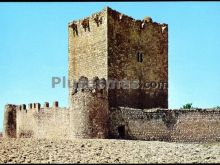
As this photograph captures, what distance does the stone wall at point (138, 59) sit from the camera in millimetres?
23016

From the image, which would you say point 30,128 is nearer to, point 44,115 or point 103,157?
point 44,115

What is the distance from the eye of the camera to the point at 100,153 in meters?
14.7

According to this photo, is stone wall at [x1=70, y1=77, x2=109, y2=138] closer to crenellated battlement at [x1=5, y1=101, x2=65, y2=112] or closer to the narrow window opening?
the narrow window opening

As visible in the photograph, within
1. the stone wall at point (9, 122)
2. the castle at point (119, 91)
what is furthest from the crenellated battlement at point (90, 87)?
the stone wall at point (9, 122)

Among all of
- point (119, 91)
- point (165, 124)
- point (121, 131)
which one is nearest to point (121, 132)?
point (121, 131)

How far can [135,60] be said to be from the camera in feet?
79.5

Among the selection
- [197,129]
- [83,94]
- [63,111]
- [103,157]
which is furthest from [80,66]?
[103,157]

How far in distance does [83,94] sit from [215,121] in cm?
627

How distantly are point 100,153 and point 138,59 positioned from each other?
10.4 meters

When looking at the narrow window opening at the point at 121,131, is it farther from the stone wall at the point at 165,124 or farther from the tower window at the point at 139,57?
the tower window at the point at 139,57

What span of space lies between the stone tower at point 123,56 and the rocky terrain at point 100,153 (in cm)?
613

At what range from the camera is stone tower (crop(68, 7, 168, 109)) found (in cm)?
2288

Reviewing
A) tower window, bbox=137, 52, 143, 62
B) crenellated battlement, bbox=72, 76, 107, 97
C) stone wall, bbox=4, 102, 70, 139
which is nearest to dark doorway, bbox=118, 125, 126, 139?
crenellated battlement, bbox=72, 76, 107, 97

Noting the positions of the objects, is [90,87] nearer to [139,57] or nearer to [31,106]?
[139,57]
